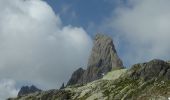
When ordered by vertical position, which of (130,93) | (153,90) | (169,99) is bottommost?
(169,99)

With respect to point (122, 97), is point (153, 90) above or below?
below

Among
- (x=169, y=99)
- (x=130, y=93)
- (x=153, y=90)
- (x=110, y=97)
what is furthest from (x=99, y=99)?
(x=169, y=99)

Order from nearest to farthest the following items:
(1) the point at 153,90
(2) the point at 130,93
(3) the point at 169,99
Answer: (3) the point at 169,99 < (1) the point at 153,90 < (2) the point at 130,93

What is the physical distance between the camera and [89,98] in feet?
655

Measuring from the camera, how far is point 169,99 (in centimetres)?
12156

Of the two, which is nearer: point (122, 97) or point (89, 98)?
point (122, 97)

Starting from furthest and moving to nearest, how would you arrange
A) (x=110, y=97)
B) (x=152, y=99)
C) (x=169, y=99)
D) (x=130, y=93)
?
(x=110, y=97) → (x=130, y=93) → (x=152, y=99) → (x=169, y=99)

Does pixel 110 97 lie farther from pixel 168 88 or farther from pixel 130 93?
pixel 168 88

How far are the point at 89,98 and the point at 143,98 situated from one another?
6734cm

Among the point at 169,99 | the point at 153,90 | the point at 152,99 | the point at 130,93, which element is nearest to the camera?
the point at 169,99

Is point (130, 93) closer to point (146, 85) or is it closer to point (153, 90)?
point (146, 85)

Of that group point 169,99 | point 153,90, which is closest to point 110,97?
point 153,90

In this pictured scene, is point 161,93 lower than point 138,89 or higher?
lower

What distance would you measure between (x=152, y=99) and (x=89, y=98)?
72076mm
